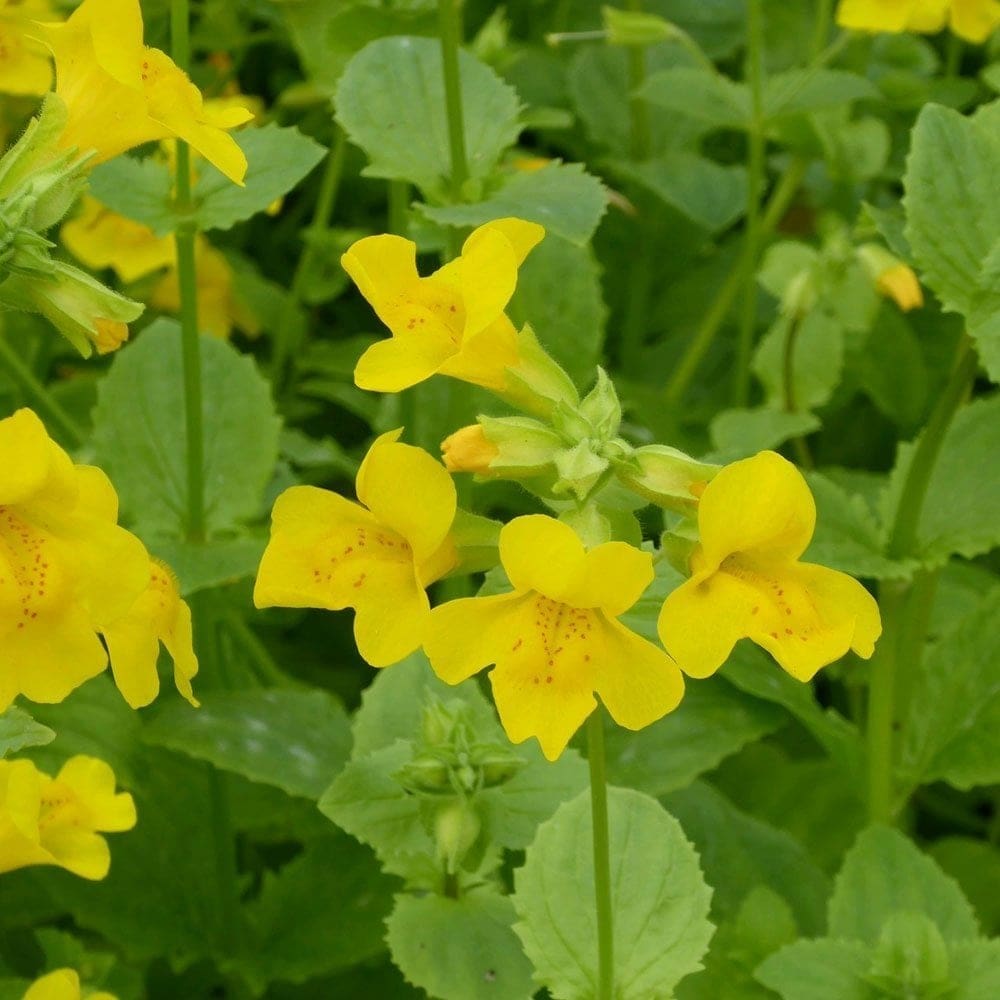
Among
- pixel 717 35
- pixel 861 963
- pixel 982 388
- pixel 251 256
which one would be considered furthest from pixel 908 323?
pixel 861 963

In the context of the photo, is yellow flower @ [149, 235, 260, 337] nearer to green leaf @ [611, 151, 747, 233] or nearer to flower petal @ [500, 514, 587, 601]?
green leaf @ [611, 151, 747, 233]

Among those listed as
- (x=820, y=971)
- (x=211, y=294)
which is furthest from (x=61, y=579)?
(x=211, y=294)

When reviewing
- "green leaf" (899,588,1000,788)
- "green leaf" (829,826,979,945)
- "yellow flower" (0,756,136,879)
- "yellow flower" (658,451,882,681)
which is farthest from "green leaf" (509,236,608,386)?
"yellow flower" (658,451,882,681)

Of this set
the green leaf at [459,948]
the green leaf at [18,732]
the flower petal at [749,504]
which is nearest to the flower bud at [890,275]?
the green leaf at [459,948]

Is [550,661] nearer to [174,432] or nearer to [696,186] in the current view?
[174,432]

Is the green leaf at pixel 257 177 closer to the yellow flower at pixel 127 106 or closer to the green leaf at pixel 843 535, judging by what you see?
the yellow flower at pixel 127 106

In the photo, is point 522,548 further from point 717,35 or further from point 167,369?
point 717,35
